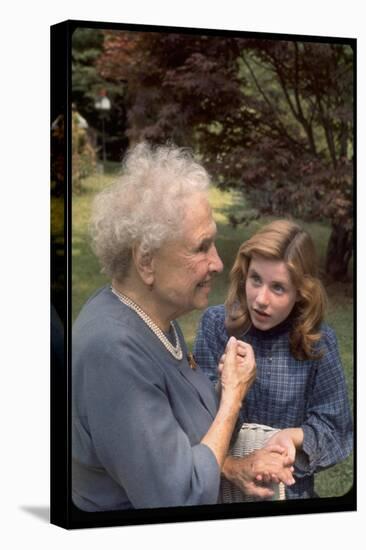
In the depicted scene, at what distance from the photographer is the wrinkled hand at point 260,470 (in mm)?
11180

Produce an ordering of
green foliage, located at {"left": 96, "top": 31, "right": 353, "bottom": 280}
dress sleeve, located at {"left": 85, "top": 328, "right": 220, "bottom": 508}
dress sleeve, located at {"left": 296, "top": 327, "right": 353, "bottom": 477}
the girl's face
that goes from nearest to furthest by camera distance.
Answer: dress sleeve, located at {"left": 85, "top": 328, "right": 220, "bottom": 508}
green foliage, located at {"left": 96, "top": 31, "right": 353, "bottom": 280}
the girl's face
dress sleeve, located at {"left": 296, "top": 327, "right": 353, "bottom": 477}

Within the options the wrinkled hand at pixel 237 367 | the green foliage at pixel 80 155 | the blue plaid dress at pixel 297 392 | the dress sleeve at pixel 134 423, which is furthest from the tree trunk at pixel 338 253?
the green foliage at pixel 80 155

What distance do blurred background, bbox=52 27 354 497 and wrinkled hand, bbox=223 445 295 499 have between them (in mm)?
345

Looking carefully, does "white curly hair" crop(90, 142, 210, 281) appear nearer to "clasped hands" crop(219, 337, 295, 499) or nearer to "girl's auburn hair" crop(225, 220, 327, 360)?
"girl's auburn hair" crop(225, 220, 327, 360)

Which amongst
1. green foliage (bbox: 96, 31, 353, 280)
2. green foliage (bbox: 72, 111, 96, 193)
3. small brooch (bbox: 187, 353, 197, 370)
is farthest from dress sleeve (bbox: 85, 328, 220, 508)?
green foliage (bbox: 96, 31, 353, 280)

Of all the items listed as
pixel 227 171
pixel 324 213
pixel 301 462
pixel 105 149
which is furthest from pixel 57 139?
pixel 301 462

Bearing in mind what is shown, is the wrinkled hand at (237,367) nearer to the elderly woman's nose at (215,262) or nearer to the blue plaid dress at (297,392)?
the blue plaid dress at (297,392)

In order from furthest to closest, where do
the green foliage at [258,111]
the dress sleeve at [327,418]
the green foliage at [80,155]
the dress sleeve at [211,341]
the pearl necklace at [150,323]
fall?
the dress sleeve at [327,418] < the dress sleeve at [211,341] < the green foliage at [258,111] < the pearl necklace at [150,323] < the green foliage at [80,155]

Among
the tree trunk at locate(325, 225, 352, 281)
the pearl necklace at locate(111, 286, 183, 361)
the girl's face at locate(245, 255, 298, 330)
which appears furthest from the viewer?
the tree trunk at locate(325, 225, 352, 281)

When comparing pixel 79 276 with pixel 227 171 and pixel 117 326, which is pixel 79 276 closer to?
pixel 117 326

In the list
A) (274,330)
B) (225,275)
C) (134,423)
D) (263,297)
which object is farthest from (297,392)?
(134,423)

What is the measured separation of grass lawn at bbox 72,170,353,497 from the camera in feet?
35.1

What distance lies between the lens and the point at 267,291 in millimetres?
11289

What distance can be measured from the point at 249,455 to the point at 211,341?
776mm
